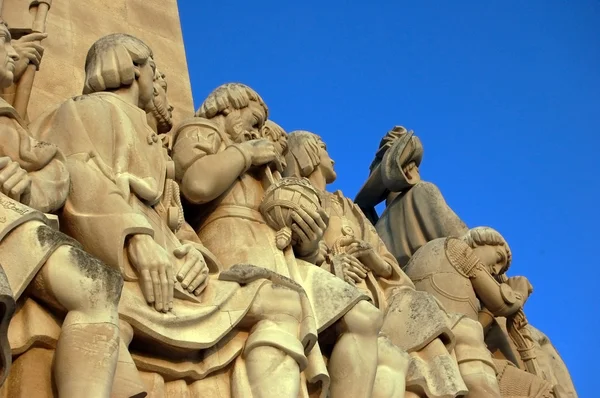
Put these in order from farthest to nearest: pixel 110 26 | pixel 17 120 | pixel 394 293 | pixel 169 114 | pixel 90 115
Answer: pixel 110 26
pixel 394 293
pixel 169 114
pixel 90 115
pixel 17 120

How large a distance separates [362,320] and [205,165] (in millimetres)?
1279

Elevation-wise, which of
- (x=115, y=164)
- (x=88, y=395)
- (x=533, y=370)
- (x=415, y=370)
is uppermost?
(x=533, y=370)

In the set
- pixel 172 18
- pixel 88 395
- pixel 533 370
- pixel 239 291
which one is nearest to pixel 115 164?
pixel 239 291

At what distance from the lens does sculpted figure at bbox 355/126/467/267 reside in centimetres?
1070

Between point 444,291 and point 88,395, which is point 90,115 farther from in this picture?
point 444,291

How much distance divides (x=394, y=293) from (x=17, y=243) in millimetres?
3397

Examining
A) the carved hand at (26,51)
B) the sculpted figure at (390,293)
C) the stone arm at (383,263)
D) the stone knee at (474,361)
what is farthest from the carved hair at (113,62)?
the stone knee at (474,361)

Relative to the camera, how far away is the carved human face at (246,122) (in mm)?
8008

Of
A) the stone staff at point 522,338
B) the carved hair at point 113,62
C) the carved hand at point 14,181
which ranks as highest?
the stone staff at point 522,338

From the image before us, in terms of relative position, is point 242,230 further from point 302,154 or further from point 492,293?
point 492,293

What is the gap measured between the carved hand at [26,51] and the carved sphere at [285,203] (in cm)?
154

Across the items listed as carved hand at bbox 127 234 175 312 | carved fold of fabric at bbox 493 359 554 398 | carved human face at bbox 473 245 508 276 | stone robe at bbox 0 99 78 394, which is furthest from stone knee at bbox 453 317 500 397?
stone robe at bbox 0 99 78 394

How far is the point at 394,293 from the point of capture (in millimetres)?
8500

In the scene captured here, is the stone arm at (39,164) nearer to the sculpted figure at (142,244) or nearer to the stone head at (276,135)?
the sculpted figure at (142,244)
